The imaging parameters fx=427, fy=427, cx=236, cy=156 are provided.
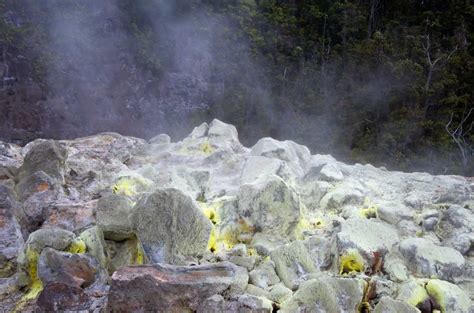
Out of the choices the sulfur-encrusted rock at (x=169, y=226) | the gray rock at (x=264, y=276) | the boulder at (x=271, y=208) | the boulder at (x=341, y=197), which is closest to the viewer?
the gray rock at (x=264, y=276)

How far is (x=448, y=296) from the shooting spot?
2359mm

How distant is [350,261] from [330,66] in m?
10.1

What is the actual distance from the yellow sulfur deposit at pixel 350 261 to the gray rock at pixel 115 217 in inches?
54.2

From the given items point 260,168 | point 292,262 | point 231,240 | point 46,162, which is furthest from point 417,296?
point 46,162

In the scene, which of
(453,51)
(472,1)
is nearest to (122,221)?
(453,51)

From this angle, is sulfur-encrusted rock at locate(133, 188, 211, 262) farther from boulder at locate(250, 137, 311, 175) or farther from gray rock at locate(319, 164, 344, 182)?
boulder at locate(250, 137, 311, 175)

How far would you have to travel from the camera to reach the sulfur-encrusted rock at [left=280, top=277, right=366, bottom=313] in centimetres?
224

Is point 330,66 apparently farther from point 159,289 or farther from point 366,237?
point 159,289

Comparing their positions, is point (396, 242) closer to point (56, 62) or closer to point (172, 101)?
point (172, 101)

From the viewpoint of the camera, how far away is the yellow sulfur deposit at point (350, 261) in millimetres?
2652

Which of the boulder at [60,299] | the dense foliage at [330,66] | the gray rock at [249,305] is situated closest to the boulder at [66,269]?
the boulder at [60,299]

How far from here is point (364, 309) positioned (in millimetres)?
2363

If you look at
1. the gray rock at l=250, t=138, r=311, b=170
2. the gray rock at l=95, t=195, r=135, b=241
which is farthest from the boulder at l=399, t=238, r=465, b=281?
the gray rock at l=95, t=195, r=135, b=241

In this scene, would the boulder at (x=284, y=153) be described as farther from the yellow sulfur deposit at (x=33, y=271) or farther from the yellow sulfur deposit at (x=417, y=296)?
the yellow sulfur deposit at (x=33, y=271)
